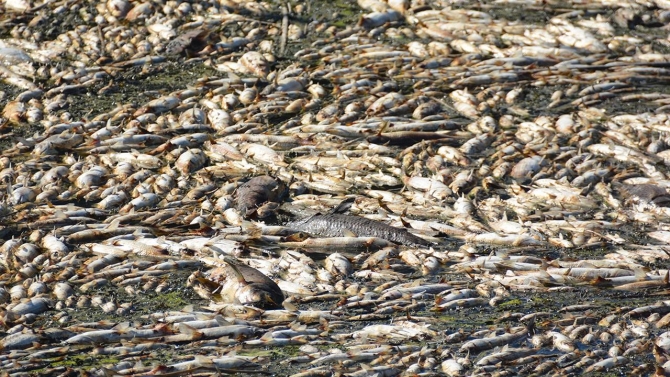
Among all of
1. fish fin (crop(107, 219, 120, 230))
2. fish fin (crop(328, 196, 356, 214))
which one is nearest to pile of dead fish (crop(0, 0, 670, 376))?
fish fin (crop(328, 196, 356, 214))

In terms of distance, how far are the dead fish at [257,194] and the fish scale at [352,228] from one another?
13.9 inches

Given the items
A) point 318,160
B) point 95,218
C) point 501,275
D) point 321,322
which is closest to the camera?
point 321,322

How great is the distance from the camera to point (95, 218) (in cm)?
709

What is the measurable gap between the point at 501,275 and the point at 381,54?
12.4ft

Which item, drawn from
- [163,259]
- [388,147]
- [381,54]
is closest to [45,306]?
[163,259]

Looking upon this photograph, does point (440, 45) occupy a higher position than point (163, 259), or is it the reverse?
point (440, 45)

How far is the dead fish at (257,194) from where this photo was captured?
710 centimetres

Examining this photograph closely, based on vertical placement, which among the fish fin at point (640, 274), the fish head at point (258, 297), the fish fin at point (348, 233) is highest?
the fish fin at point (640, 274)

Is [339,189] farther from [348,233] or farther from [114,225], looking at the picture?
[114,225]

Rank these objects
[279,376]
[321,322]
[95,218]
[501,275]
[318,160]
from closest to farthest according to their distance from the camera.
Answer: [279,376]
[321,322]
[501,275]
[95,218]
[318,160]

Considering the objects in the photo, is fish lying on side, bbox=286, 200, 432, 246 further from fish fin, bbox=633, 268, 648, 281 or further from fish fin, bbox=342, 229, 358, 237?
fish fin, bbox=633, 268, 648, 281

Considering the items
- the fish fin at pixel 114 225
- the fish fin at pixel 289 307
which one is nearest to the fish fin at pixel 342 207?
the fish fin at pixel 289 307

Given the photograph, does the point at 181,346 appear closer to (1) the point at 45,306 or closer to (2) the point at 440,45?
(1) the point at 45,306

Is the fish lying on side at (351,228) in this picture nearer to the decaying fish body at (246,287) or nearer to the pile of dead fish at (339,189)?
the pile of dead fish at (339,189)
